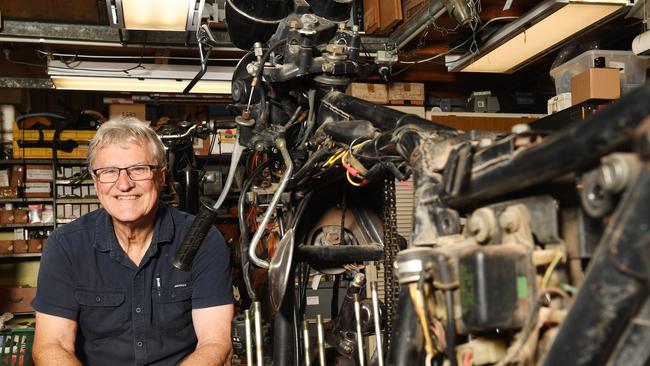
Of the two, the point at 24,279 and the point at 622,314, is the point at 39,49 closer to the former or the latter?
the point at 24,279

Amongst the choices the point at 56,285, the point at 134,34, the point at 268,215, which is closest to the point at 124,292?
the point at 56,285

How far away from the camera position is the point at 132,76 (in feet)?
14.0

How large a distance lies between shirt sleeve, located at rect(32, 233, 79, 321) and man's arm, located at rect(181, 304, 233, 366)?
405 mm

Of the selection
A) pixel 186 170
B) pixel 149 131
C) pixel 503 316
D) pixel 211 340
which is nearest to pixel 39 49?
pixel 186 170

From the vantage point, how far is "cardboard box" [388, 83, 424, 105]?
4.75 meters

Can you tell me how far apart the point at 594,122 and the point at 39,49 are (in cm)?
420

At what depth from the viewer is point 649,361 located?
728mm

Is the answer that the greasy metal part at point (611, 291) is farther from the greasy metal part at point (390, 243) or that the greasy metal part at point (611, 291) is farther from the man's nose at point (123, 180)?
the man's nose at point (123, 180)

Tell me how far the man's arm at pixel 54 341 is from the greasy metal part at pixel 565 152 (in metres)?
1.46

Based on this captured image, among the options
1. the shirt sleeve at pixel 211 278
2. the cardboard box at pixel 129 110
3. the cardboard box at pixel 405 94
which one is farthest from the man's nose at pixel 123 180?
the cardboard box at pixel 129 110

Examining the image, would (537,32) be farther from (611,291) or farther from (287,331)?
(611,291)

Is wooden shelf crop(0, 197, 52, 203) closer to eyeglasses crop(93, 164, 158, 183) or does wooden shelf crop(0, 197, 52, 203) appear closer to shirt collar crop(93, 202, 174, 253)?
shirt collar crop(93, 202, 174, 253)

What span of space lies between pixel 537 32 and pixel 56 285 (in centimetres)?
282

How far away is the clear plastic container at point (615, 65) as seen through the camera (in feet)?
10.7
